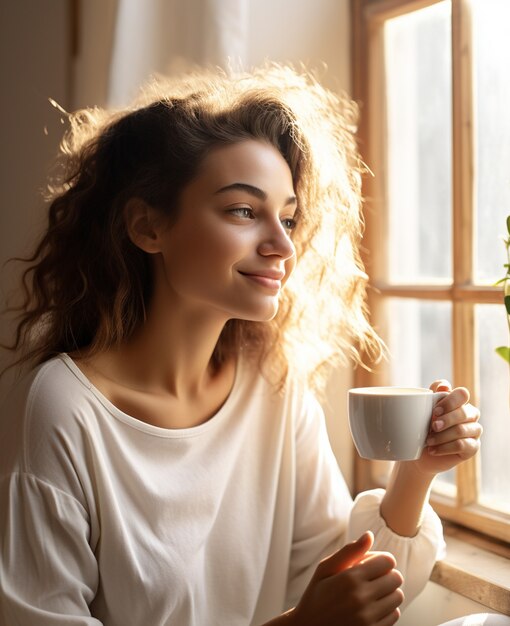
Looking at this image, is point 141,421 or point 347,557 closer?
point 347,557

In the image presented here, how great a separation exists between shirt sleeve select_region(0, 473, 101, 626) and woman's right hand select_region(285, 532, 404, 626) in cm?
32

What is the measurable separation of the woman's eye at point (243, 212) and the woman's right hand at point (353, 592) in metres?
0.52

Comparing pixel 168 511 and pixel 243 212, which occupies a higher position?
pixel 243 212

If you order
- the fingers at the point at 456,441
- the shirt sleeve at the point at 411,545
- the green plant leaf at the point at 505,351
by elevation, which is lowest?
the shirt sleeve at the point at 411,545

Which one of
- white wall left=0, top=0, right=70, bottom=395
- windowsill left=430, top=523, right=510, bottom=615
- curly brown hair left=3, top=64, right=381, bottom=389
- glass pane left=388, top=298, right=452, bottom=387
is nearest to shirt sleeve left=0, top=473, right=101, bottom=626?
curly brown hair left=3, top=64, right=381, bottom=389

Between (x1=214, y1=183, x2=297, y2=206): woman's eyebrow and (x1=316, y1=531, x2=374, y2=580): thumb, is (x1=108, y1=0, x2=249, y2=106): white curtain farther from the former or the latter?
(x1=316, y1=531, x2=374, y2=580): thumb

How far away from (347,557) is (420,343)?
725 mm

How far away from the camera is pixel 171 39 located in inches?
65.1

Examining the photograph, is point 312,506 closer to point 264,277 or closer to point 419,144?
point 264,277

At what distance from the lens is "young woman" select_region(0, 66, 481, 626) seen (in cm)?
111

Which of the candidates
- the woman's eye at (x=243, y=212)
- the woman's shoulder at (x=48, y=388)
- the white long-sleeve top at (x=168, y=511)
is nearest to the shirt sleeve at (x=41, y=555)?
the white long-sleeve top at (x=168, y=511)

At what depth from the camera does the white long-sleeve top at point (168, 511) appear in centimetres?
110

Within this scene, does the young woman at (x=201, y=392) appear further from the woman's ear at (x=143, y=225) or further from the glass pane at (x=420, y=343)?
the glass pane at (x=420, y=343)

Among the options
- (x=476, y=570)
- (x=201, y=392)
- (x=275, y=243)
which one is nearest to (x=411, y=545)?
(x=476, y=570)
